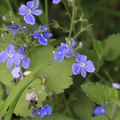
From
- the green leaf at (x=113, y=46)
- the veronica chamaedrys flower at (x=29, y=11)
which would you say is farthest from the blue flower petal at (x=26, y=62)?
the green leaf at (x=113, y=46)

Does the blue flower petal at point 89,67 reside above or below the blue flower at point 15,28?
below

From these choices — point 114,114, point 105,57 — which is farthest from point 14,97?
point 105,57

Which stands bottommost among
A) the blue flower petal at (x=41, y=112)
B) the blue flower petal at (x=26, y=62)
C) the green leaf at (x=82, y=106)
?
the green leaf at (x=82, y=106)

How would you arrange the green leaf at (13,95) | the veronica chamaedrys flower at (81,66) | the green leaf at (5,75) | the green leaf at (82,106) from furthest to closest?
the green leaf at (82,106), the green leaf at (5,75), the veronica chamaedrys flower at (81,66), the green leaf at (13,95)

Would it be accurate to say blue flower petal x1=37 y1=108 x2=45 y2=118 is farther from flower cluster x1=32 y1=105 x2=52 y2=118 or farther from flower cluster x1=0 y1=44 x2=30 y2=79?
flower cluster x1=0 y1=44 x2=30 y2=79

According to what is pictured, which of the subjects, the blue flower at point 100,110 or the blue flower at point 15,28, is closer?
the blue flower at point 15,28

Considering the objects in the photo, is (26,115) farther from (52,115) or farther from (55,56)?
(55,56)

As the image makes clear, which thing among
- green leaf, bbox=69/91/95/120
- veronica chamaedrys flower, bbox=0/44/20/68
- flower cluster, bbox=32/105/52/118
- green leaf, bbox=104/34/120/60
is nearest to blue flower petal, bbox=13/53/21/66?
veronica chamaedrys flower, bbox=0/44/20/68

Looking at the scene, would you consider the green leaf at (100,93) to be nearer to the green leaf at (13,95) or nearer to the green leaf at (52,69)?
the green leaf at (52,69)
